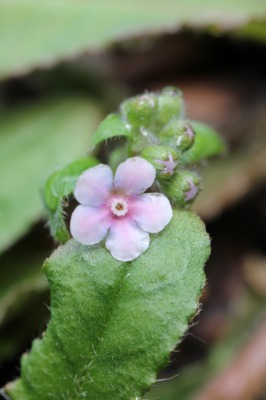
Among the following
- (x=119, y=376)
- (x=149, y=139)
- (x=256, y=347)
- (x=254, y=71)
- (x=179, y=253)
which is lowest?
(x=256, y=347)

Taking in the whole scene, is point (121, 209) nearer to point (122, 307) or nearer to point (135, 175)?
point (135, 175)

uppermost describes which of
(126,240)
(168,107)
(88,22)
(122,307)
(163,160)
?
(88,22)

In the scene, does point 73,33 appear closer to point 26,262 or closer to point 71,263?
point 26,262

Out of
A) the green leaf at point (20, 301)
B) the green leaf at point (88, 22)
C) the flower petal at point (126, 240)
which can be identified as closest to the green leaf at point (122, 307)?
the flower petal at point (126, 240)

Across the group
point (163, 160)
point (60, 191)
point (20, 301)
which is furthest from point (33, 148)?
point (163, 160)

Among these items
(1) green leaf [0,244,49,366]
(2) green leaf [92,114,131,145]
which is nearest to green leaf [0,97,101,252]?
(1) green leaf [0,244,49,366]

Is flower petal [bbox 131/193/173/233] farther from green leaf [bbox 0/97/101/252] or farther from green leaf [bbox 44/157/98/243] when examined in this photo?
green leaf [bbox 0/97/101/252]

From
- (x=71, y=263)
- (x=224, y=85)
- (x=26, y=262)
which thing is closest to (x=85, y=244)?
(x=71, y=263)
